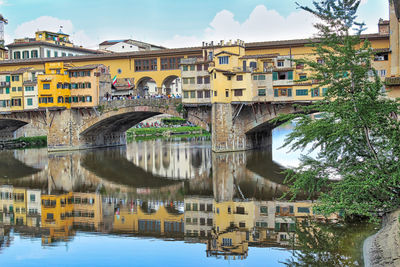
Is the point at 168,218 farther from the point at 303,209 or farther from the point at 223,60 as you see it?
the point at 223,60

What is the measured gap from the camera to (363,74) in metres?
18.8

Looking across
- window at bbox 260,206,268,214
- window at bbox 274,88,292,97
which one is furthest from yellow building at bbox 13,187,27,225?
window at bbox 274,88,292,97

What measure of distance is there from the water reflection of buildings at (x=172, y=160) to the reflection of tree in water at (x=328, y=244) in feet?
54.7

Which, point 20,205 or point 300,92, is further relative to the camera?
point 300,92

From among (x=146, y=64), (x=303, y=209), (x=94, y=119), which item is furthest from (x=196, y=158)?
(x=303, y=209)

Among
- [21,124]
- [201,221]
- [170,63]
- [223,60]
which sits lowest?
[201,221]

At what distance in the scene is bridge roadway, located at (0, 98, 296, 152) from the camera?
4594 centimetres

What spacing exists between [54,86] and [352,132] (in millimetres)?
39973

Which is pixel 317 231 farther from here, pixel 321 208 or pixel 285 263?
pixel 285 263

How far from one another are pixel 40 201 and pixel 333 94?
16.7 m

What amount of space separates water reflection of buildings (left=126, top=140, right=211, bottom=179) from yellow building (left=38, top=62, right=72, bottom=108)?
8.91 meters

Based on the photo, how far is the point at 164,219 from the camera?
22.1 m

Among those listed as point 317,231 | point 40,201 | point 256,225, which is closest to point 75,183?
point 40,201

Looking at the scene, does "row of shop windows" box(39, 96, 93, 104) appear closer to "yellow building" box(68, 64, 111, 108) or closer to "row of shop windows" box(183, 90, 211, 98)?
"yellow building" box(68, 64, 111, 108)
